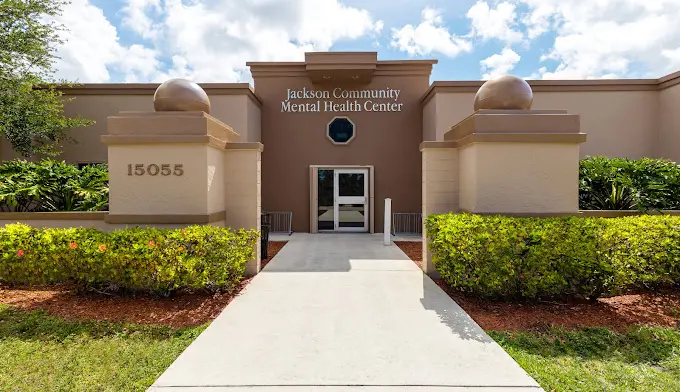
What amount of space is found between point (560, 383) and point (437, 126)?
10.2 metres

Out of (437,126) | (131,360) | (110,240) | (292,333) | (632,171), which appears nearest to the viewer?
(131,360)

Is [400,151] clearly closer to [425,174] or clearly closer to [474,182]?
[425,174]

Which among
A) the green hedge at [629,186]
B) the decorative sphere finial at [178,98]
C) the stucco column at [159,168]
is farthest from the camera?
the green hedge at [629,186]

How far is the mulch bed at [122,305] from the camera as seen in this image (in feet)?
17.0

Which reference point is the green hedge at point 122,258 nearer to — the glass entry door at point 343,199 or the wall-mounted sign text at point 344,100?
the glass entry door at point 343,199

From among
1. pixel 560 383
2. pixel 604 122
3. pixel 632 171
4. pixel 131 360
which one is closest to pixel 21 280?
pixel 131 360

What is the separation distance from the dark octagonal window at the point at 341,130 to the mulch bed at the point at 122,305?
30.2ft

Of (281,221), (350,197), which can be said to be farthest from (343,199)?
(281,221)

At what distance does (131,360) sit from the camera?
397cm

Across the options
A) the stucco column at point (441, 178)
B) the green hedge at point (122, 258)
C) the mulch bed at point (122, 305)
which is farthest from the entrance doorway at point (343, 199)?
the green hedge at point (122, 258)

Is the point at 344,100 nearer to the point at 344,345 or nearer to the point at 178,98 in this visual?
the point at 178,98

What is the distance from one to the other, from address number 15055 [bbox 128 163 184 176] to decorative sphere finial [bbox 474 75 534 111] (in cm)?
614

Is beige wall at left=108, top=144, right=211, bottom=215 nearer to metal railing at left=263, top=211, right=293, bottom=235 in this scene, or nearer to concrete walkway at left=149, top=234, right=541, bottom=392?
concrete walkway at left=149, top=234, right=541, bottom=392

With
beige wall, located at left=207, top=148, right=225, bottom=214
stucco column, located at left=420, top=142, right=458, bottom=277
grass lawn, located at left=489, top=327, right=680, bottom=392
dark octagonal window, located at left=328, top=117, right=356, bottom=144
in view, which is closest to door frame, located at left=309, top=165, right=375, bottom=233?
dark octagonal window, located at left=328, top=117, right=356, bottom=144
